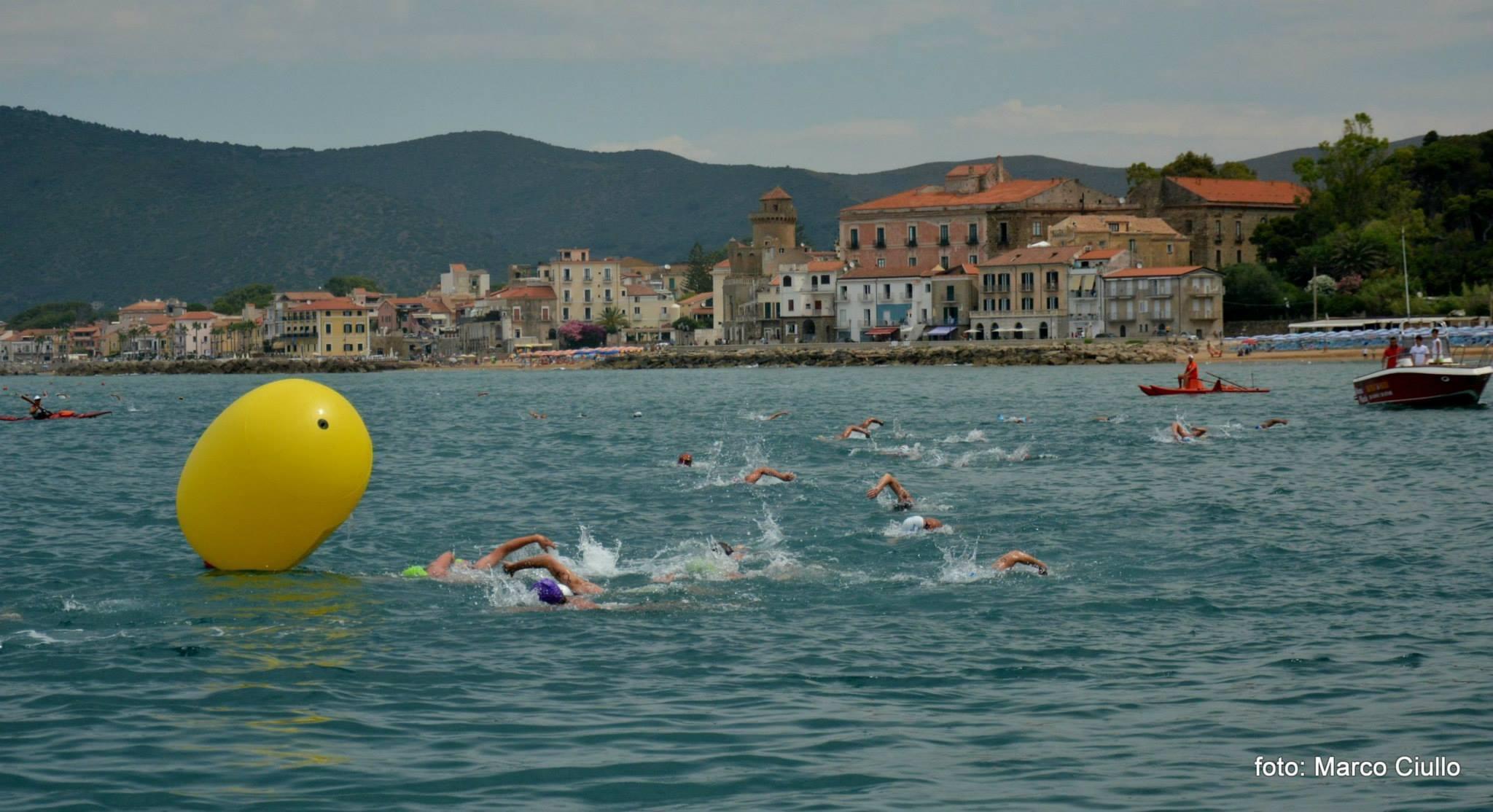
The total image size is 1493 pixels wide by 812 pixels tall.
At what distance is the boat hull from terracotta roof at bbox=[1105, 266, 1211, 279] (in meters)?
75.7

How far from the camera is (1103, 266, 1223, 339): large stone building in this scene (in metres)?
123

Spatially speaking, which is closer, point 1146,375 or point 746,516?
point 746,516

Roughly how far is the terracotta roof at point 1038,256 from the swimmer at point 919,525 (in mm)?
110219

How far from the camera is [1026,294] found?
131625mm

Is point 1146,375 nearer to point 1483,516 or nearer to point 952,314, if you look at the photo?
point 952,314

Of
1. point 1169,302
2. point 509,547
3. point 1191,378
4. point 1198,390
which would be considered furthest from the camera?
point 1169,302

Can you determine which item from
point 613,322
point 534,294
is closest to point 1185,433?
point 613,322

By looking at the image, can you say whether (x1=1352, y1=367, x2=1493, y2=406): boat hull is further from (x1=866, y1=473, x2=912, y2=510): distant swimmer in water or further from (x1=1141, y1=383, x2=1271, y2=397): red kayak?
(x1=866, y1=473, x2=912, y2=510): distant swimmer in water

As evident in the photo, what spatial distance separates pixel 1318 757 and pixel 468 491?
2131 centimetres

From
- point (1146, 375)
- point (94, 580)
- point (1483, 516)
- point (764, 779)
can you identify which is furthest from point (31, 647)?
point (1146, 375)

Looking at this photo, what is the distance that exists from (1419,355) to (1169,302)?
74.9 m

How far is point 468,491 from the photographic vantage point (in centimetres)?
3036

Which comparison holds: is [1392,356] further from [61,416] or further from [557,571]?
[61,416]

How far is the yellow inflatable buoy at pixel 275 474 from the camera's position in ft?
54.1
